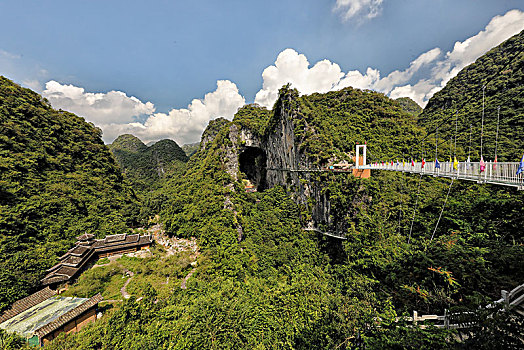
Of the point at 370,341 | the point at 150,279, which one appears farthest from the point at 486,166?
the point at 150,279

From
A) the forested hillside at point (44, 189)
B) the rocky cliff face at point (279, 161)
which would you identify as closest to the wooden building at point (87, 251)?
the forested hillside at point (44, 189)

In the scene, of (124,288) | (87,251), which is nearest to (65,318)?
(124,288)

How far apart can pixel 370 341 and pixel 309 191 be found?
19870 millimetres

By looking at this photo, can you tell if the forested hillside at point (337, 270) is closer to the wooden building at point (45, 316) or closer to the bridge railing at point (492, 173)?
the wooden building at point (45, 316)

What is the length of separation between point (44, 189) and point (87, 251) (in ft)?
33.5

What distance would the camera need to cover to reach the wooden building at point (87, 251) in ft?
56.9

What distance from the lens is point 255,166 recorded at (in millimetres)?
48125

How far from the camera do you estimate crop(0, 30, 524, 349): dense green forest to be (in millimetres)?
7926

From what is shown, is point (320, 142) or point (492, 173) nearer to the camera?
point (492, 173)

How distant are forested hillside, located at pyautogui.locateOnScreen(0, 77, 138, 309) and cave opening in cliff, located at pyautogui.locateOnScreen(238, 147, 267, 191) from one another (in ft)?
82.5

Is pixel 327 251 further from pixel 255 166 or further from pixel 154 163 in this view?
pixel 154 163

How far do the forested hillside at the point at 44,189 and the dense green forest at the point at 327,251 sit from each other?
334 millimetres

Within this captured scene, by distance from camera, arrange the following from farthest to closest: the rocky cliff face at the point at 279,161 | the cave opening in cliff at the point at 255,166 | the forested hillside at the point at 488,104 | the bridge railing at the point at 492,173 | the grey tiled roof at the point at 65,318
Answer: the cave opening in cliff at the point at 255,166 → the rocky cliff face at the point at 279,161 → the forested hillside at the point at 488,104 → the grey tiled roof at the point at 65,318 → the bridge railing at the point at 492,173

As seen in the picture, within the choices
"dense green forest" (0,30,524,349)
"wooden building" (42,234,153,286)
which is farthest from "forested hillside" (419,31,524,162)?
"wooden building" (42,234,153,286)
